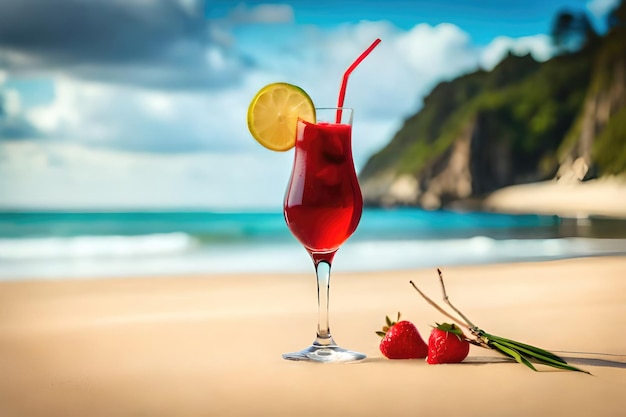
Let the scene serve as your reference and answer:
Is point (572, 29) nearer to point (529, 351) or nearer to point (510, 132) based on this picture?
point (510, 132)

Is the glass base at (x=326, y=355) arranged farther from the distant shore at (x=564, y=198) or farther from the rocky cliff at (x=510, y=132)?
the rocky cliff at (x=510, y=132)

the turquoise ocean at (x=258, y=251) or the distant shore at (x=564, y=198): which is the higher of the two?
the distant shore at (x=564, y=198)

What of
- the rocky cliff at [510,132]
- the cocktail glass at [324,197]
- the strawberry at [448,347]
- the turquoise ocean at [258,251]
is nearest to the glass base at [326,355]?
the cocktail glass at [324,197]

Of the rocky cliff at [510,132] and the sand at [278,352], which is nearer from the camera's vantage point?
the sand at [278,352]

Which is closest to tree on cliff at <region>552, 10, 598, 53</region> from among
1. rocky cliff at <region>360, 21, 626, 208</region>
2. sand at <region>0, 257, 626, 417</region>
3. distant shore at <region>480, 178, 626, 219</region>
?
rocky cliff at <region>360, 21, 626, 208</region>

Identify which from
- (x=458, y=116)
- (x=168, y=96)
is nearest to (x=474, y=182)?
(x=458, y=116)

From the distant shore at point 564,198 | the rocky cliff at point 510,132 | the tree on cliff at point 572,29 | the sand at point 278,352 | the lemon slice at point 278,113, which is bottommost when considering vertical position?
the sand at point 278,352


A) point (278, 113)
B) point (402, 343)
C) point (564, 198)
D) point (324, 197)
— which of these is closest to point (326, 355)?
point (402, 343)
